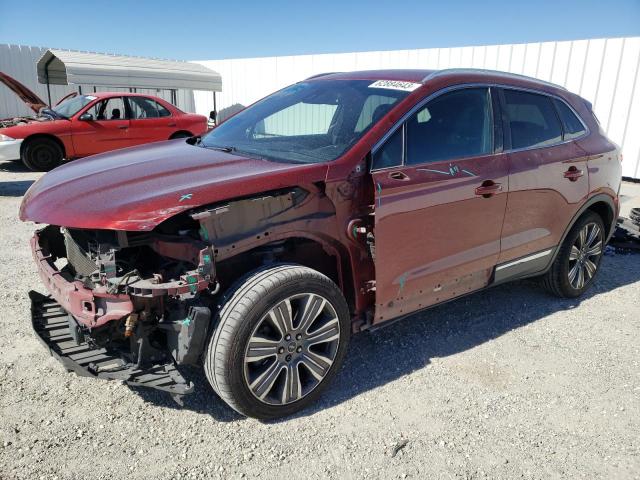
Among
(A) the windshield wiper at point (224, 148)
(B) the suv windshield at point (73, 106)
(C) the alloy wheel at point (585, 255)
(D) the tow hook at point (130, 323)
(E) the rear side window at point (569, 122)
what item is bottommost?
(C) the alloy wheel at point (585, 255)

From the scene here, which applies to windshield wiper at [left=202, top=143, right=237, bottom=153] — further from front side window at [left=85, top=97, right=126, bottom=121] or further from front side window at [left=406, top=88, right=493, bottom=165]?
front side window at [left=85, top=97, right=126, bottom=121]

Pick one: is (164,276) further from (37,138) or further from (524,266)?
(37,138)

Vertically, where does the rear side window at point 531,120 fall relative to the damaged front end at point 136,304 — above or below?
above

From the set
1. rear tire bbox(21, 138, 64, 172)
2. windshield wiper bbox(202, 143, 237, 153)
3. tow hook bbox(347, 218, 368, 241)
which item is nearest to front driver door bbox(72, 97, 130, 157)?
rear tire bbox(21, 138, 64, 172)

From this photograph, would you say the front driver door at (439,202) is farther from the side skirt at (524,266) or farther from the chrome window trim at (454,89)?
the side skirt at (524,266)

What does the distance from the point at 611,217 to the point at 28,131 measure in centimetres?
1007

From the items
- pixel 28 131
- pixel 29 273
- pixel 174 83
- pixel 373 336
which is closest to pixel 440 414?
pixel 373 336

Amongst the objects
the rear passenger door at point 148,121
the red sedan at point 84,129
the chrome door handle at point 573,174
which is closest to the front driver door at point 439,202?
the chrome door handle at point 573,174

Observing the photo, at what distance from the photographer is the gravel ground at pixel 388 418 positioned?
2.45 metres

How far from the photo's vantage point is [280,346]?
8.66 ft

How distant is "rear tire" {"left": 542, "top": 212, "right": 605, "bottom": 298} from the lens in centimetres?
426

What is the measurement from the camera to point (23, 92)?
567 inches

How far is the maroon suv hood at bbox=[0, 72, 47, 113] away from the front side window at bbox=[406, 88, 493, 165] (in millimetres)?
13481

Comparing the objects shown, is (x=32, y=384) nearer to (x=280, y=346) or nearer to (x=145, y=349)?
(x=145, y=349)
